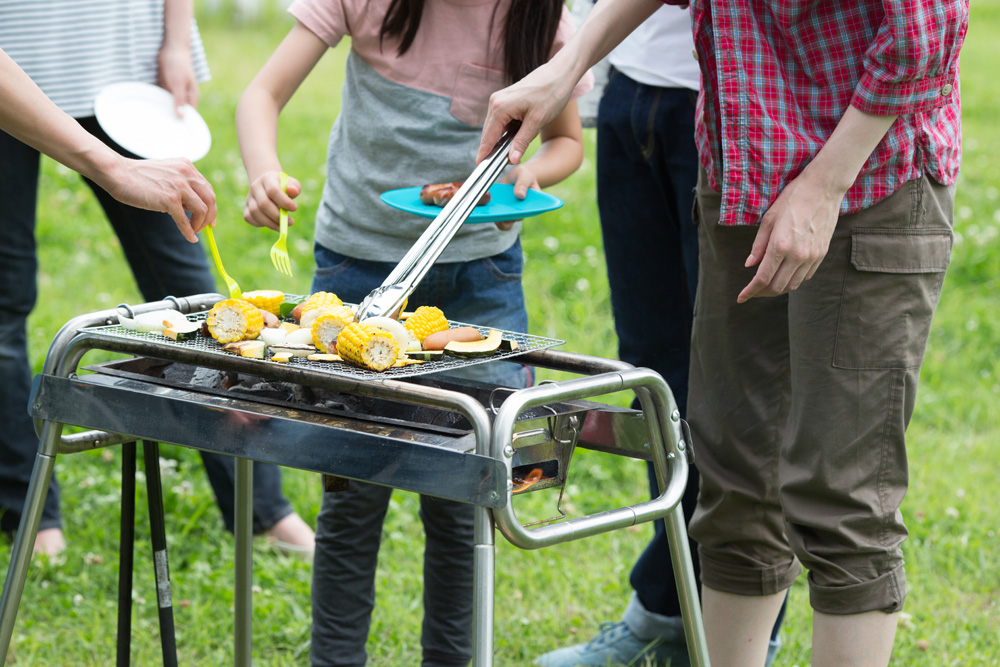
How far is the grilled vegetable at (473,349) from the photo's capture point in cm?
147

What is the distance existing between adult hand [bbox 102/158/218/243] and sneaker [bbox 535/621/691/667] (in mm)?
1258

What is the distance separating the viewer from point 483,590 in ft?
4.19

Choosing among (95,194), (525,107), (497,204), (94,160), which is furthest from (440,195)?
(95,194)

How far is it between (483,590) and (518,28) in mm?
1140

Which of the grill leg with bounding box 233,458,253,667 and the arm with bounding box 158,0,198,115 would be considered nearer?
the grill leg with bounding box 233,458,253,667

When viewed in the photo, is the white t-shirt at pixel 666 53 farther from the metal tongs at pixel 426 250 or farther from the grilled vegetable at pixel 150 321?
A: the grilled vegetable at pixel 150 321

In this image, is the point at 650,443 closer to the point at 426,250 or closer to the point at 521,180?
the point at 426,250

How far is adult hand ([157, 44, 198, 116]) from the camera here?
2.63 m

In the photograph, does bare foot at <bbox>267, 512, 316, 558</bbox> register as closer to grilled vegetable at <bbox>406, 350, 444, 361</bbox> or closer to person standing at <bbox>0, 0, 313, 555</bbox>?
person standing at <bbox>0, 0, 313, 555</bbox>

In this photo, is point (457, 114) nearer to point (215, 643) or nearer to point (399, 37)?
point (399, 37)

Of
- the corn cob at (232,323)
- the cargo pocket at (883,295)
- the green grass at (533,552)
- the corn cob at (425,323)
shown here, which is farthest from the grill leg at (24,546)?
the cargo pocket at (883,295)

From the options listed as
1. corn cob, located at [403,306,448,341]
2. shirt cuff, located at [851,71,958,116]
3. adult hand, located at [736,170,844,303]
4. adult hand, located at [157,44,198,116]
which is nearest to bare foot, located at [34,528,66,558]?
adult hand, located at [157,44,198,116]

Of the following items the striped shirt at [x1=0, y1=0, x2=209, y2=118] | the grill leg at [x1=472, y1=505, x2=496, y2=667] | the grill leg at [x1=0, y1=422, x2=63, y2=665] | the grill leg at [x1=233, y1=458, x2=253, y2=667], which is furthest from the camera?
the striped shirt at [x1=0, y1=0, x2=209, y2=118]

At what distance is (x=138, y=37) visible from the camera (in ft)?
8.91
